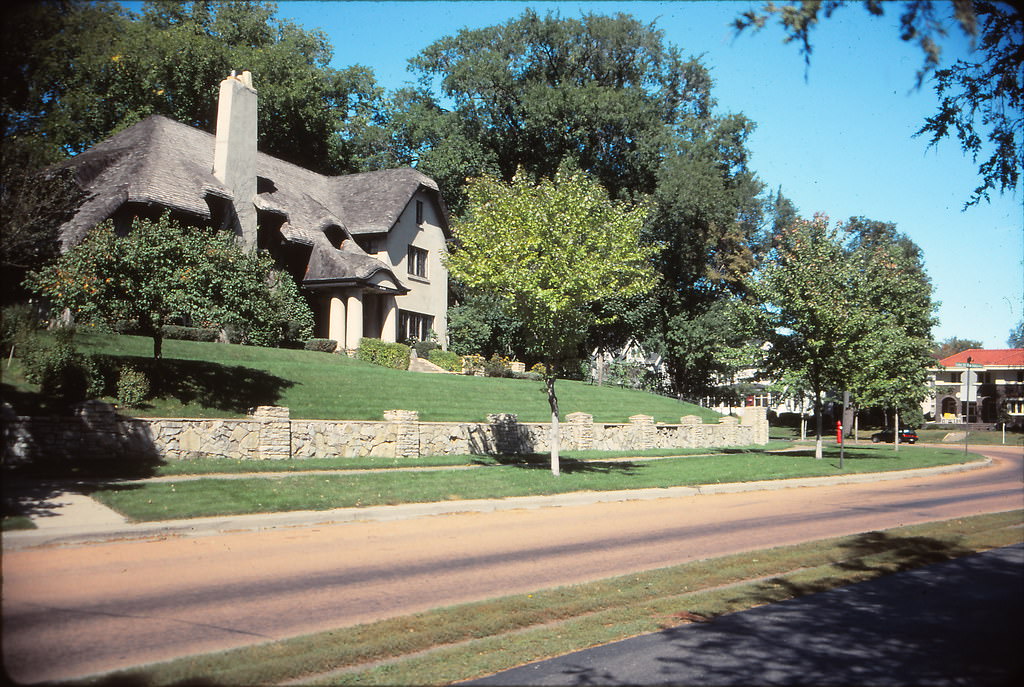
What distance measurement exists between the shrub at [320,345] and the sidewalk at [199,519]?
1737 centimetres

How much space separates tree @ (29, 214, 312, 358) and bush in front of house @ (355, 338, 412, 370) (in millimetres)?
11946

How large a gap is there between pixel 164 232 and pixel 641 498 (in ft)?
46.2

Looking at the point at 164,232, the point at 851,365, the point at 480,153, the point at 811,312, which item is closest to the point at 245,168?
the point at 164,232

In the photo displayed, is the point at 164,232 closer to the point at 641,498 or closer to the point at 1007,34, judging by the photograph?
the point at 641,498

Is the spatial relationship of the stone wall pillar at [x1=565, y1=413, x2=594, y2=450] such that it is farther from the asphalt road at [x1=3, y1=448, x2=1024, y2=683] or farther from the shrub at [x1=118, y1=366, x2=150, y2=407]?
the shrub at [x1=118, y1=366, x2=150, y2=407]

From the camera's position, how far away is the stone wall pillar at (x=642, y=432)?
30.4 metres

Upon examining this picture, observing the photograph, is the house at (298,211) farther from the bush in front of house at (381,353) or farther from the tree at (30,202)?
the tree at (30,202)

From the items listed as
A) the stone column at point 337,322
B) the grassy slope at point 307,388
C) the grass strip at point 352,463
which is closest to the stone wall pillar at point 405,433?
the grass strip at point 352,463

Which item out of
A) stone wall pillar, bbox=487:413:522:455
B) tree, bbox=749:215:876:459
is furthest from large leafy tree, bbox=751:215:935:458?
stone wall pillar, bbox=487:413:522:455

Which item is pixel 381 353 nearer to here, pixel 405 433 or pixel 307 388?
pixel 307 388

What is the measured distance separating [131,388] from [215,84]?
30309 millimetres

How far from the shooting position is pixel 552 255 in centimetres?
2058

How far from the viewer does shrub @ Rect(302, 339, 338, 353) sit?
3500 centimetres

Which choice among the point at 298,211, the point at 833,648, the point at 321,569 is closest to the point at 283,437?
the point at 321,569
